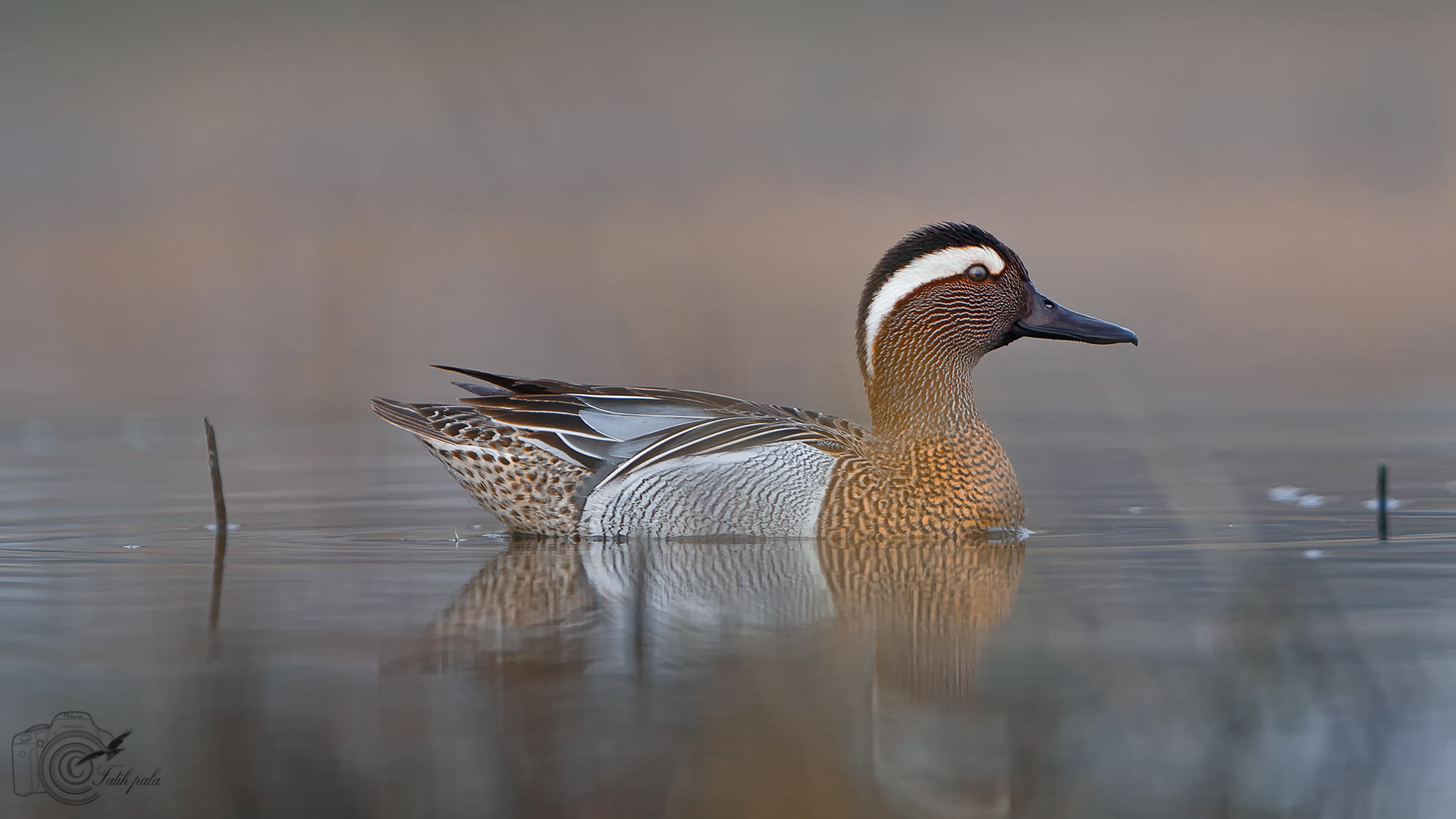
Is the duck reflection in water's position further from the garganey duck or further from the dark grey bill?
the dark grey bill

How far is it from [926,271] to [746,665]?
307 cm

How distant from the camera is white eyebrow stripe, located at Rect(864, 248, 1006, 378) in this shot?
268 inches

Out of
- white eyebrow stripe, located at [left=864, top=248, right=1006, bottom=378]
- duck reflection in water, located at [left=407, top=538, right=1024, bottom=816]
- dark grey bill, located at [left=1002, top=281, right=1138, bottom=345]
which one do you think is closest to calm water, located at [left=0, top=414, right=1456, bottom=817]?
duck reflection in water, located at [left=407, top=538, right=1024, bottom=816]

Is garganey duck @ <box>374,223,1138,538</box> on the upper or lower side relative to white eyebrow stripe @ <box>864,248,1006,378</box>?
lower

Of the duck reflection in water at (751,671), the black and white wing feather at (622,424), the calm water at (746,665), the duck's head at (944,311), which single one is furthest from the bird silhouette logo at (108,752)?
the duck's head at (944,311)

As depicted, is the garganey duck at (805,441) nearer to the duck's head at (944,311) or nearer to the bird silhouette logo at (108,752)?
the duck's head at (944,311)

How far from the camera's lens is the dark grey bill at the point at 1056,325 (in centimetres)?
685

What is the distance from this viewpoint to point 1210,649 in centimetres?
419

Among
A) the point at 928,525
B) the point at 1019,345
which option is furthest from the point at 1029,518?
the point at 1019,345

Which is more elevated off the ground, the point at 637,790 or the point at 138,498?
the point at 138,498

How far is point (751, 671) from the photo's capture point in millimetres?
4020

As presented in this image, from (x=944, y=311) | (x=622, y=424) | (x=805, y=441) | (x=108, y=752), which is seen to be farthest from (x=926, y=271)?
(x=108, y=752)

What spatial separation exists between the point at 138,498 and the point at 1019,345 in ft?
26.1

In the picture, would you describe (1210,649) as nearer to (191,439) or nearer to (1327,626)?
(1327,626)
